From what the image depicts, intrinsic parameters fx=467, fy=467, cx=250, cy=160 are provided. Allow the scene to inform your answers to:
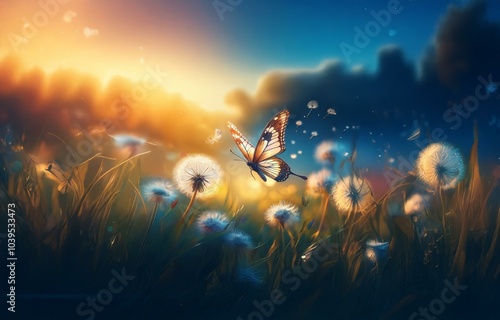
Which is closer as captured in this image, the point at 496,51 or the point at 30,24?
the point at 30,24

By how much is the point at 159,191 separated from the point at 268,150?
0.68m

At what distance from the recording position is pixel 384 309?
9.26 feet

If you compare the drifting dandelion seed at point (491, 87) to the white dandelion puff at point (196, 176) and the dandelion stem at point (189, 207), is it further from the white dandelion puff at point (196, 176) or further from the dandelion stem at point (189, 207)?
the dandelion stem at point (189, 207)

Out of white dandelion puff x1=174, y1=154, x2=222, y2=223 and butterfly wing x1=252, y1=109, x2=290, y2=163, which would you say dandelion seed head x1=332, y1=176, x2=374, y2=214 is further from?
white dandelion puff x1=174, y1=154, x2=222, y2=223

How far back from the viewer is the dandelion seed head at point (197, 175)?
273 centimetres

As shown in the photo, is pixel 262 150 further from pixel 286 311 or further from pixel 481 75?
pixel 481 75

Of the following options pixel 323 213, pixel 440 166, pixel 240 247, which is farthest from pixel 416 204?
pixel 240 247

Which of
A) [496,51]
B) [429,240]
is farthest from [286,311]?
[496,51]

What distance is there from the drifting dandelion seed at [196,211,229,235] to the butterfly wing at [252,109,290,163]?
389 mm

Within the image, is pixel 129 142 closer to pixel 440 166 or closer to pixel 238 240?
pixel 238 240

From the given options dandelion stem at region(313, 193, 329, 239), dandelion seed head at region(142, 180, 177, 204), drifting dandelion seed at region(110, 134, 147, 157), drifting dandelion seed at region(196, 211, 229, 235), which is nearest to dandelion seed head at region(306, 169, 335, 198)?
dandelion stem at region(313, 193, 329, 239)

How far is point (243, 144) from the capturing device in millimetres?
2734

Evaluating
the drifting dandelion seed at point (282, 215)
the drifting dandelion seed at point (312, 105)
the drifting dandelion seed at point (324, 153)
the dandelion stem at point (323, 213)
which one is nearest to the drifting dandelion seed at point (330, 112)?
the drifting dandelion seed at point (312, 105)

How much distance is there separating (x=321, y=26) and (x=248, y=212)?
1.21m
